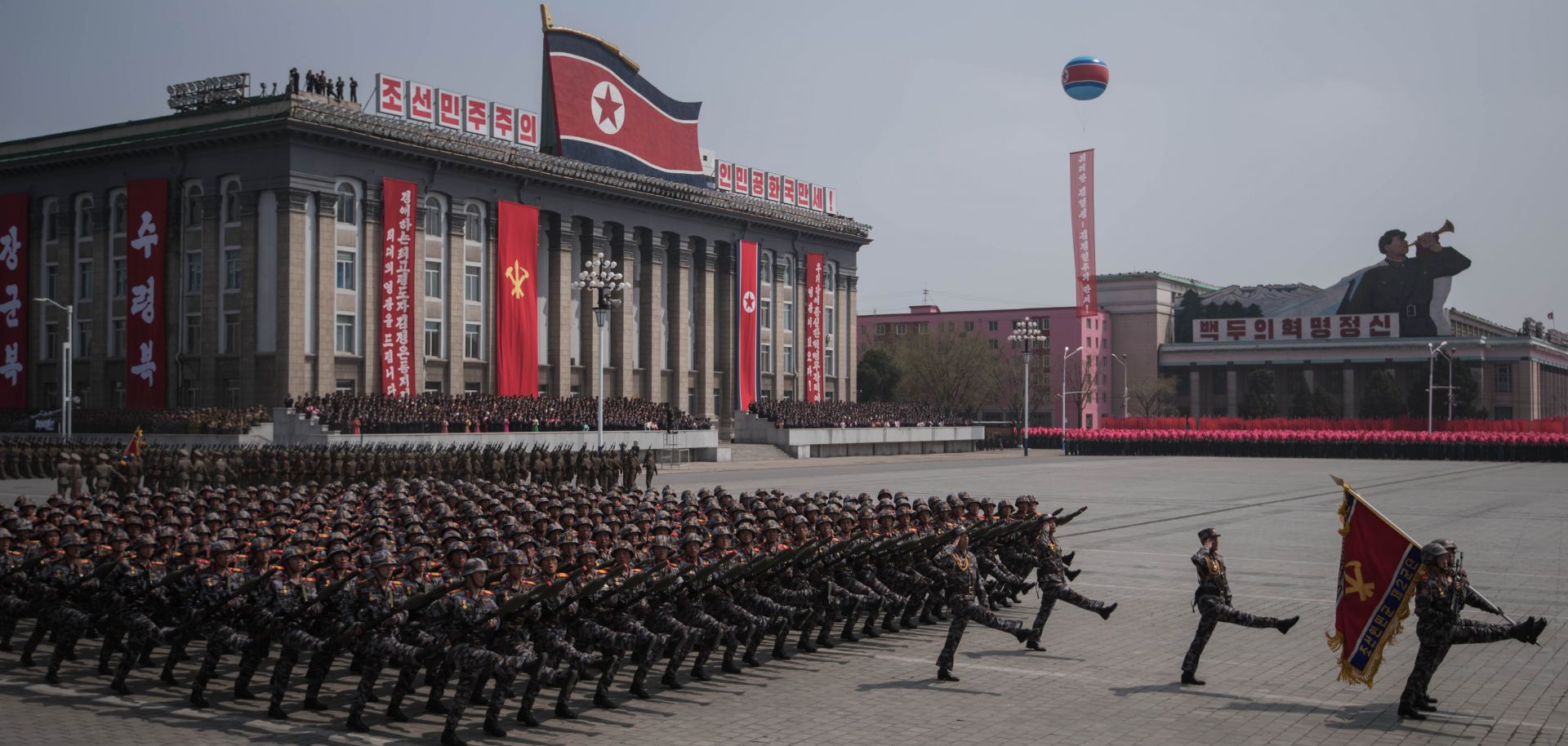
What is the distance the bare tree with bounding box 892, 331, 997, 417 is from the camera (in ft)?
371

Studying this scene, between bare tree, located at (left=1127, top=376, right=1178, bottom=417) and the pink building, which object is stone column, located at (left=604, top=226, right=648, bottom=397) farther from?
bare tree, located at (left=1127, top=376, right=1178, bottom=417)

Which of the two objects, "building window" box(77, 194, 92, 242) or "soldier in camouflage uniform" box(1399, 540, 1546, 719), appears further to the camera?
"building window" box(77, 194, 92, 242)

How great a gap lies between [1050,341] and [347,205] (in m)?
89.9

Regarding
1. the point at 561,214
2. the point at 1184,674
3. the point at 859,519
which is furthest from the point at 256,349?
the point at 1184,674

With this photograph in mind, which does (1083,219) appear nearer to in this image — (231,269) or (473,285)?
(473,285)

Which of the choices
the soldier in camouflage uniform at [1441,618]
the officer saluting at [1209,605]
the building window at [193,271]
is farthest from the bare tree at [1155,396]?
the soldier in camouflage uniform at [1441,618]

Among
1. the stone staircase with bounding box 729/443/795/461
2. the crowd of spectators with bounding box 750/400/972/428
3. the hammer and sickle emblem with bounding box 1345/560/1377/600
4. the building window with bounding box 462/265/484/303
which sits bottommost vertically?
the stone staircase with bounding box 729/443/795/461

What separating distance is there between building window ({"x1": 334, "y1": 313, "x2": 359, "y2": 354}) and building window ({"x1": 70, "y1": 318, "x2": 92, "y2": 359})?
492 inches

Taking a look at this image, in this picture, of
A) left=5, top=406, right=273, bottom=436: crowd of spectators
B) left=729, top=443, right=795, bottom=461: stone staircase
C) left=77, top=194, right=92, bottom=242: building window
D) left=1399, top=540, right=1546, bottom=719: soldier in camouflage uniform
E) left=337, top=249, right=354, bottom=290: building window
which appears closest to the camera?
left=1399, top=540, right=1546, bottom=719: soldier in camouflage uniform

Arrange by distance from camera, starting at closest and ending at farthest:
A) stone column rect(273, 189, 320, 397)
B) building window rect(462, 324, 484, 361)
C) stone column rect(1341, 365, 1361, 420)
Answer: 1. stone column rect(273, 189, 320, 397)
2. building window rect(462, 324, 484, 361)
3. stone column rect(1341, 365, 1361, 420)

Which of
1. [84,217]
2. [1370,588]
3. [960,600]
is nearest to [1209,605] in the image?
[1370,588]

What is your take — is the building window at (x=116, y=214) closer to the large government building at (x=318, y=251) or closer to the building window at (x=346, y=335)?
the large government building at (x=318, y=251)

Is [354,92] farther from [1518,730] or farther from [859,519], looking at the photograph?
[1518,730]

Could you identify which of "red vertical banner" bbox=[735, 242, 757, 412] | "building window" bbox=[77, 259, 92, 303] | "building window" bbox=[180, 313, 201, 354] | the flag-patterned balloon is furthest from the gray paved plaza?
"red vertical banner" bbox=[735, 242, 757, 412]
